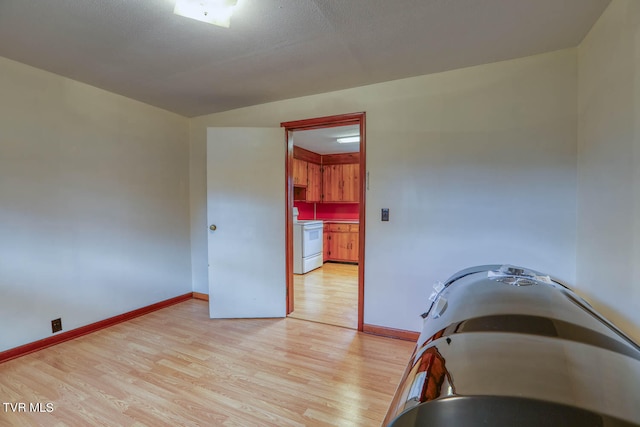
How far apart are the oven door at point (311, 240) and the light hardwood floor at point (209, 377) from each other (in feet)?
7.03

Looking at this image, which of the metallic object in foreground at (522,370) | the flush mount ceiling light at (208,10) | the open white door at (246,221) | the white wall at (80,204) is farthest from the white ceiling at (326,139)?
the metallic object in foreground at (522,370)

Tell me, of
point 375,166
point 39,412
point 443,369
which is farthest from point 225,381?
point 375,166

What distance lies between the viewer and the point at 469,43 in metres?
1.81

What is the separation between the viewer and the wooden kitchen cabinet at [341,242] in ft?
17.9

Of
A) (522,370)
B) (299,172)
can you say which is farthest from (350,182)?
(522,370)

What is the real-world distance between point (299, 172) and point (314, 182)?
61 cm

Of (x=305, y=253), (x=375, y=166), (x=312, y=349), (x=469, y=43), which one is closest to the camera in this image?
(x=469, y=43)

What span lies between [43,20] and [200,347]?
2.35m

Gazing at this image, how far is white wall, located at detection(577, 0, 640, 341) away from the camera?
130 centimetres

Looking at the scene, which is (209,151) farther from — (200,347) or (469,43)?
(469,43)

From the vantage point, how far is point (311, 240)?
492 centimetres

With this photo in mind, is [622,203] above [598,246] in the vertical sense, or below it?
above

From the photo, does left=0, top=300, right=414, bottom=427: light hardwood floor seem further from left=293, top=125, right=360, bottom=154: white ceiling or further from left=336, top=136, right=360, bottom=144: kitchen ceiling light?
left=336, top=136, right=360, bottom=144: kitchen ceiling light

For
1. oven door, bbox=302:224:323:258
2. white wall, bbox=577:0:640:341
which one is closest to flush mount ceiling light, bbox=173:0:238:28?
white wall, bbox=577:0:640:341
